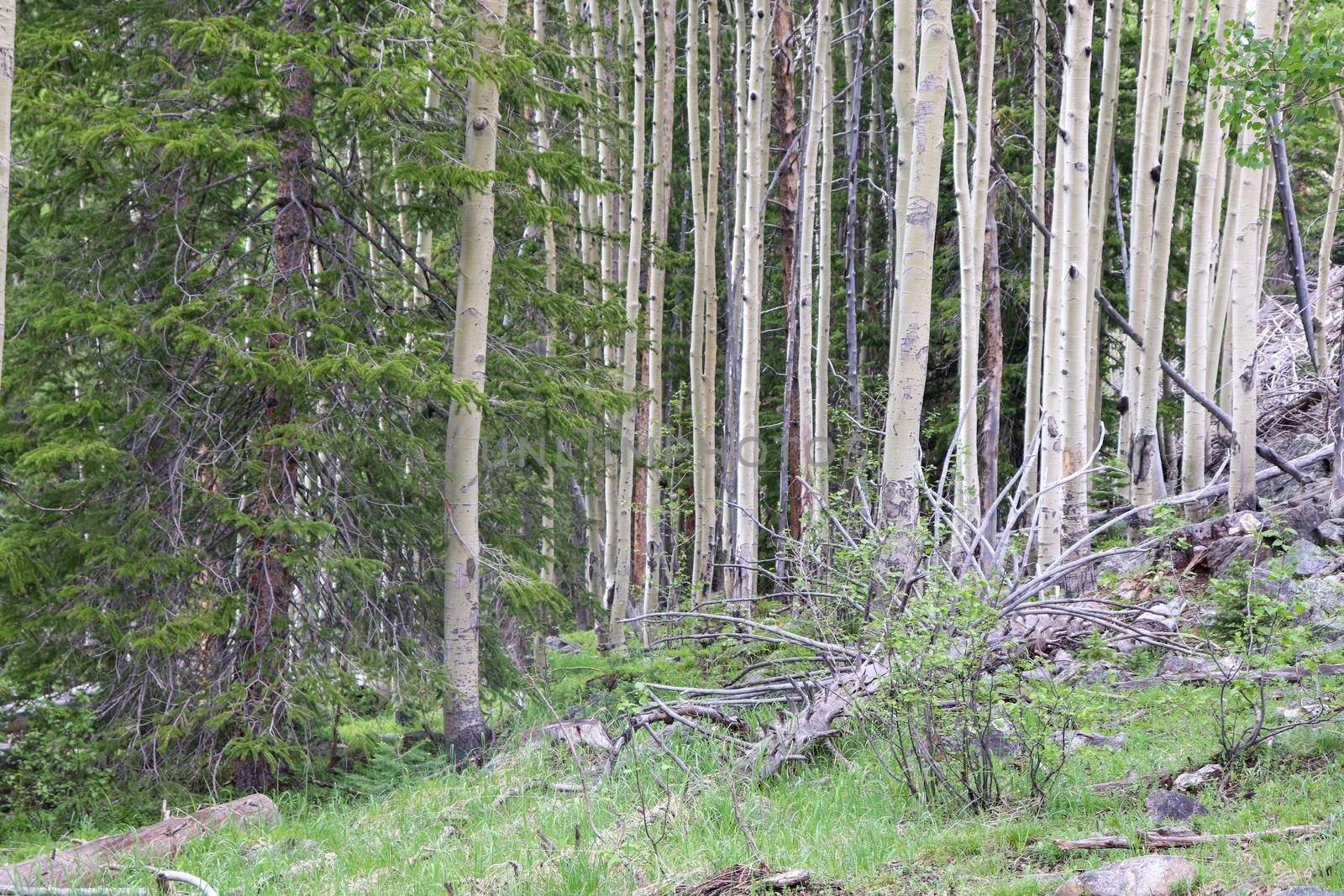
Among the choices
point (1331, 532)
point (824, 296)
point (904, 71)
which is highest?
point (904, 71)

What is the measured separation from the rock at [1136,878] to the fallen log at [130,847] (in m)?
3.74

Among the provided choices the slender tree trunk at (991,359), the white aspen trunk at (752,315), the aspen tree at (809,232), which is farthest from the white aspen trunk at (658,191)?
the slender tree trunk at (991,359)

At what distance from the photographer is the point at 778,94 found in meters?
13.4

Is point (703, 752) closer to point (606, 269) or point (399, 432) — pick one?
point (399, 432)

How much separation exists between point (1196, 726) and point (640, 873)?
2.83 meters

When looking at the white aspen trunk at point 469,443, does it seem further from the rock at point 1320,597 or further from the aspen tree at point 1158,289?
the aspen tree at point 1158,289

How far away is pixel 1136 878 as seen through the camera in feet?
9.41

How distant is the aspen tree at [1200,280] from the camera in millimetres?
8508

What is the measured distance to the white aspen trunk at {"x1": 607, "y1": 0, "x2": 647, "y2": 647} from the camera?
1059 centimetres

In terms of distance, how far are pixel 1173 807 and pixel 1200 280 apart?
672cm

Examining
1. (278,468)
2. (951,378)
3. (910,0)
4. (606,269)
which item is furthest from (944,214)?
(278,468)

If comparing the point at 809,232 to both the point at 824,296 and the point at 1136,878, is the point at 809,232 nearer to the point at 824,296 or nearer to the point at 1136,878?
the point at 824,296

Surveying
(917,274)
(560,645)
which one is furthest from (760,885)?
(560,645)

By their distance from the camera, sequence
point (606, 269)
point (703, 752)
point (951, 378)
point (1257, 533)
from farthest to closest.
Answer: point (951, 378) < point (606, 269) < point (703, 752) < point (1257, 533)
